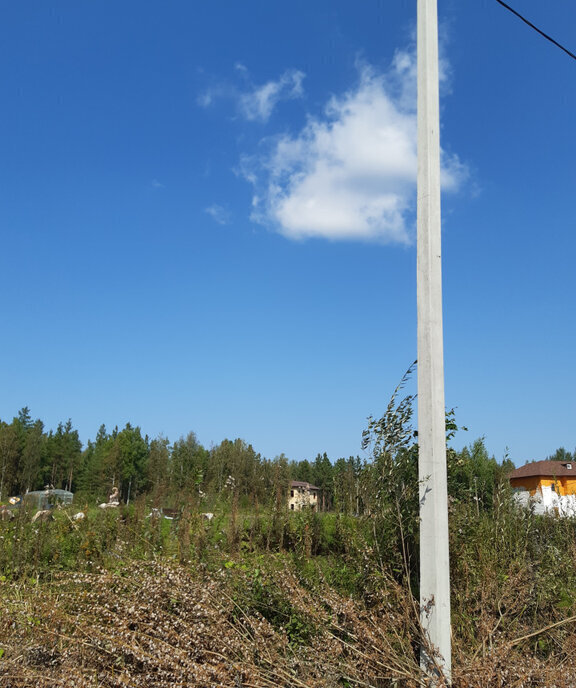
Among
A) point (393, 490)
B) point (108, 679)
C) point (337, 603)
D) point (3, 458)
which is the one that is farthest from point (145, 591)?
point (3, 458)

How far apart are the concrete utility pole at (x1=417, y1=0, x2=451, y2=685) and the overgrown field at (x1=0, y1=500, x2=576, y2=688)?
5.6 inches

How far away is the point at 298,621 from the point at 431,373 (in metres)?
1.75

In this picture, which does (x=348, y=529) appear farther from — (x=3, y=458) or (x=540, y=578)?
(x=3, y=458)

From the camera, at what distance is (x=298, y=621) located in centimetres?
345

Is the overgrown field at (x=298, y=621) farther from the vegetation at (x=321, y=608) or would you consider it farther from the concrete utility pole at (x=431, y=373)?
the concrete utility pole at (x=431, y=373)

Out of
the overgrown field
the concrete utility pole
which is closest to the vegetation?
the overgrown field

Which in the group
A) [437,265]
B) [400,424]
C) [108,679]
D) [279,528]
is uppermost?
[437,265]

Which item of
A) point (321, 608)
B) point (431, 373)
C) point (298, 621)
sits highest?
point (431, 373)

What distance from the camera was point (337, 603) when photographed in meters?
3.22

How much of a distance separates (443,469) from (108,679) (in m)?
2.21

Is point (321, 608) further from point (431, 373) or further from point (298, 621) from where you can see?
point (431, 373)

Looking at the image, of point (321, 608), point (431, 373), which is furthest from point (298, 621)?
point (431, 373)

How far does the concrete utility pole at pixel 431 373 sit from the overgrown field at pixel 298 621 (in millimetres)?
143

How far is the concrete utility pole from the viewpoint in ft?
9.50
